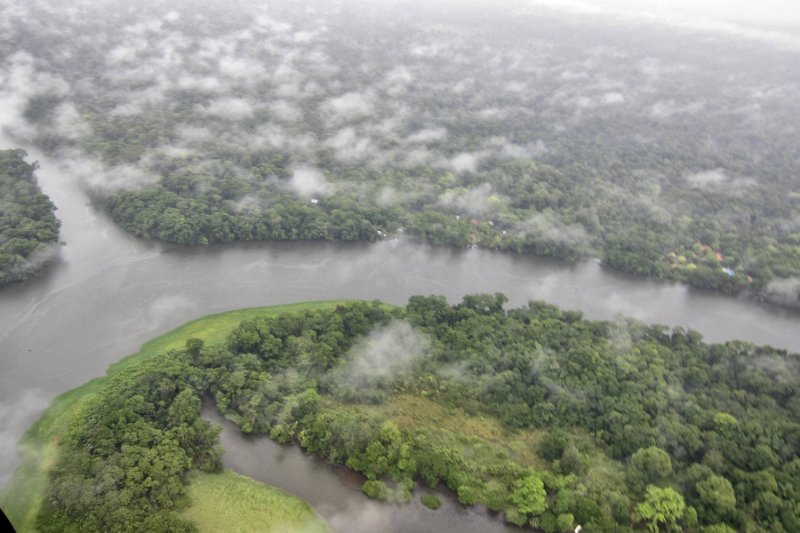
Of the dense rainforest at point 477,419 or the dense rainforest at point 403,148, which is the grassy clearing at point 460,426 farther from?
the dense rainforest at point 403,148

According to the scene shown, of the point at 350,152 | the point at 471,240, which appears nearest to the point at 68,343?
the point at 471,240

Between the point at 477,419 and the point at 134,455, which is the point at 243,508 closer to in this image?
the point at 134,455

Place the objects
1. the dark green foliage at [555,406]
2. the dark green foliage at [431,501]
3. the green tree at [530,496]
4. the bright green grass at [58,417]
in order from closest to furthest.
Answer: the bright green grass at [58,417]
the green tree at [530,496]
the dark green foliage at [555,406]
the dark green foliage at [431,501]

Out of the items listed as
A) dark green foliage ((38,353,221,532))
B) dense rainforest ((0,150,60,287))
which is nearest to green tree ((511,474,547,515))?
dark green foliage ((38,353,221,532))

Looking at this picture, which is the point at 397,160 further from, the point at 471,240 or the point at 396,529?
the point at 396,529

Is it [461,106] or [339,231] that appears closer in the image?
[339,231]

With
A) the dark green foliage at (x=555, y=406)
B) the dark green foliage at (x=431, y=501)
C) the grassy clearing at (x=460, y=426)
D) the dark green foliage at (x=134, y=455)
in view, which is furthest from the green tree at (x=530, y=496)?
the dark green foliage at (x=134, y=455)
